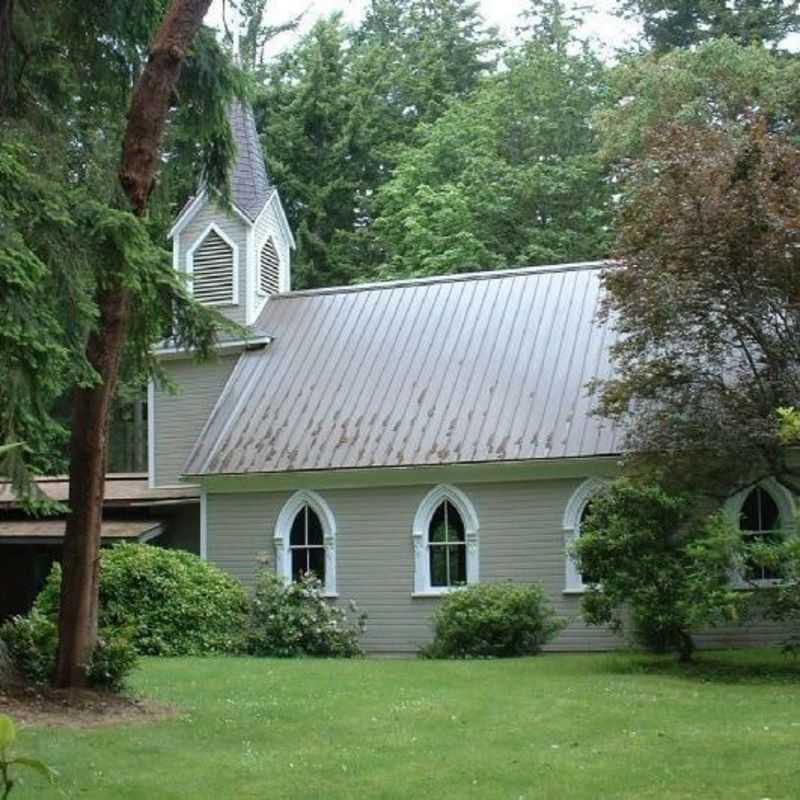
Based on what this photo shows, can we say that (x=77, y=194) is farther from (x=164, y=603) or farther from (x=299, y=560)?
(x=299, y=560)

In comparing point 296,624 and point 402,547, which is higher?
point 402,547

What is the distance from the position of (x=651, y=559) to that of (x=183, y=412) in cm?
1208

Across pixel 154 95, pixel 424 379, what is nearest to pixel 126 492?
pixel 424 379

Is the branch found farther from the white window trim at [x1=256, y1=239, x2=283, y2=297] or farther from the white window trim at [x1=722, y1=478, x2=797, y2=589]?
the white window trim at [x1=256, y1=239, x2=283, y2=297]

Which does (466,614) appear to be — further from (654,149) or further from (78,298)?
(78,298)

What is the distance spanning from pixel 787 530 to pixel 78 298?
1170 centimetres

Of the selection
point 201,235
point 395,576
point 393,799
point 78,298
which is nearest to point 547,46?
point 201,235

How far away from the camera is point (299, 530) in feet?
69.6

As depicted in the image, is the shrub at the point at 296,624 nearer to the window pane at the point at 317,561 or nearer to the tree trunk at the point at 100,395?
the window pane at the point at 317,561

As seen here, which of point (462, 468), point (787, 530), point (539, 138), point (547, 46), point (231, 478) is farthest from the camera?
point (547, 46)

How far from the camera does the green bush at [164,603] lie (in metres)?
18.0

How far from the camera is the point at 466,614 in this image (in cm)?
1758

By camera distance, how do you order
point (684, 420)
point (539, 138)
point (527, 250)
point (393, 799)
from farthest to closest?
point (539, 138)
point (527, 250)
point (684, 420)
point (393, 799)

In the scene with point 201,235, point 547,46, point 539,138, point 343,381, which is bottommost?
point 343,381
